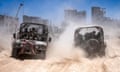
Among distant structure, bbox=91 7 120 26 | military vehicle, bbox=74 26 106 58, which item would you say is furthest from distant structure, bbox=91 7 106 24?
military vehicle, bbox=74 26 106 58

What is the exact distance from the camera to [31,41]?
15117 mm

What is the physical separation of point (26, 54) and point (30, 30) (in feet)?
6.46

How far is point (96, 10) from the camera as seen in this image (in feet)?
279

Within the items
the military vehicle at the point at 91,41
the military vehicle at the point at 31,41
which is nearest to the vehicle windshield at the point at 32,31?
the military vehicle at the point at 31,41

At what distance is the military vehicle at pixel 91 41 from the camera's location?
1625 centimetres

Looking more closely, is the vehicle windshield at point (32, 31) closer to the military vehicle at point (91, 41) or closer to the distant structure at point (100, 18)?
the military vehicle at point (91, 41)

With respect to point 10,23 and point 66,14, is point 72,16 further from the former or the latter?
point 10,23

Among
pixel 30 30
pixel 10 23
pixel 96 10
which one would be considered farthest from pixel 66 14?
pixel 30 30

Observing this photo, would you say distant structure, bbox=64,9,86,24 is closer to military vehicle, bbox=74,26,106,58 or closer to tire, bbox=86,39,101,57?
military vehicle, bbox=74,26,106,58

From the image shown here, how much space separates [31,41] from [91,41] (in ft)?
12.7

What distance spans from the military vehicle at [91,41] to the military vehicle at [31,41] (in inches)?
92.2

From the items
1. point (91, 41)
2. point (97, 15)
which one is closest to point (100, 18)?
point (97, 15)

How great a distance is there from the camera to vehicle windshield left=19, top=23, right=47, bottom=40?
16141 millimetres

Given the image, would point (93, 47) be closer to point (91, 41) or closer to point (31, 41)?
point (91, 41)
